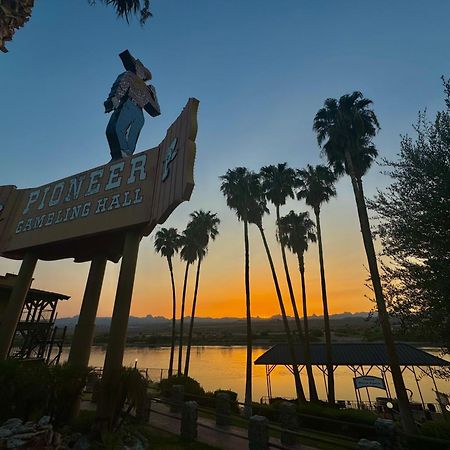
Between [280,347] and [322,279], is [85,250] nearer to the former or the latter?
[322,279]

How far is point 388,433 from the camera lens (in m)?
6.77

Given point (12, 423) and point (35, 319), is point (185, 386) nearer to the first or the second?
point (35, 319)

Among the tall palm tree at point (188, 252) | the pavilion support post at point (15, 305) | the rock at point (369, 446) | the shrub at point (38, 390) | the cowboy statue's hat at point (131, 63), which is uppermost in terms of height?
the cowboy statue's hat at point (131, 63)

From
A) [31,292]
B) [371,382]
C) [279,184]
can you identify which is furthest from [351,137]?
[31,292]

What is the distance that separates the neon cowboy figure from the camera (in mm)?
15438

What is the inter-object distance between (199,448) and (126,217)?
8500mm

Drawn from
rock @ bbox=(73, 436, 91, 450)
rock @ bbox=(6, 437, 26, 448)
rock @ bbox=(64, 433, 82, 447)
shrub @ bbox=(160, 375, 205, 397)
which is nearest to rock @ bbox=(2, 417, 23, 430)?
rock @ bbox=(6, 437, 26, 448)

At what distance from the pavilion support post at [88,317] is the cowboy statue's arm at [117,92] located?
8.26 meters

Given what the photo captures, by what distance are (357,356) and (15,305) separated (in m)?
24.5

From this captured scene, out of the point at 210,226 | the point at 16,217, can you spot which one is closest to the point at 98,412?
the point at 16,217

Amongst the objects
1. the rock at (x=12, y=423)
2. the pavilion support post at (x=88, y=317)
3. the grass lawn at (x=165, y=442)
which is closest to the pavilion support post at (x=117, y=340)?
the grass lawn at (x=165, y=442)

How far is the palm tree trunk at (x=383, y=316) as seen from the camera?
12.5 m

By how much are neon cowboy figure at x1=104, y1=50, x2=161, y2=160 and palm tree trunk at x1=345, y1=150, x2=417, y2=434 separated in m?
13.2

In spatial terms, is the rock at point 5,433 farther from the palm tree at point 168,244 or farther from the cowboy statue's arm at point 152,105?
the palm tree at point 168,244
